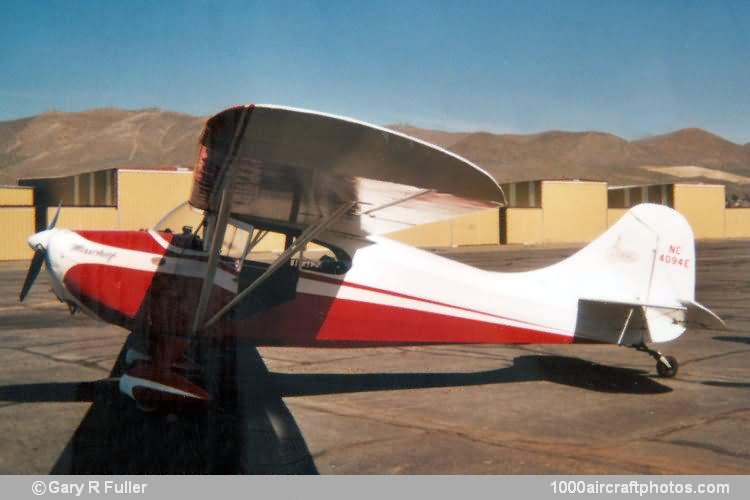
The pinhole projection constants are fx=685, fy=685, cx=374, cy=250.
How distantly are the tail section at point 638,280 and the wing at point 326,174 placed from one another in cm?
233

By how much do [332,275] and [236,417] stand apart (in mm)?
1662

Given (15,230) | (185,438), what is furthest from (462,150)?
(185,438)

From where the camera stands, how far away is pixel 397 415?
6172 millimetres

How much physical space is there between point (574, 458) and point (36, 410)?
461 cm

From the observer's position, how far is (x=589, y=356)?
928 centimetres

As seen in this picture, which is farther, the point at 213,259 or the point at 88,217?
the point at 88,217

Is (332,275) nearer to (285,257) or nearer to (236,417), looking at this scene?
(285,257)

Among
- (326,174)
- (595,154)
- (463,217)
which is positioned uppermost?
(595,154)

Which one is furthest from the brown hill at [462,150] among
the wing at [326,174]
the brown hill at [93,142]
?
the wing at [326,174]

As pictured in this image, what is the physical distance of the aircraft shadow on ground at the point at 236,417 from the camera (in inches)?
187
